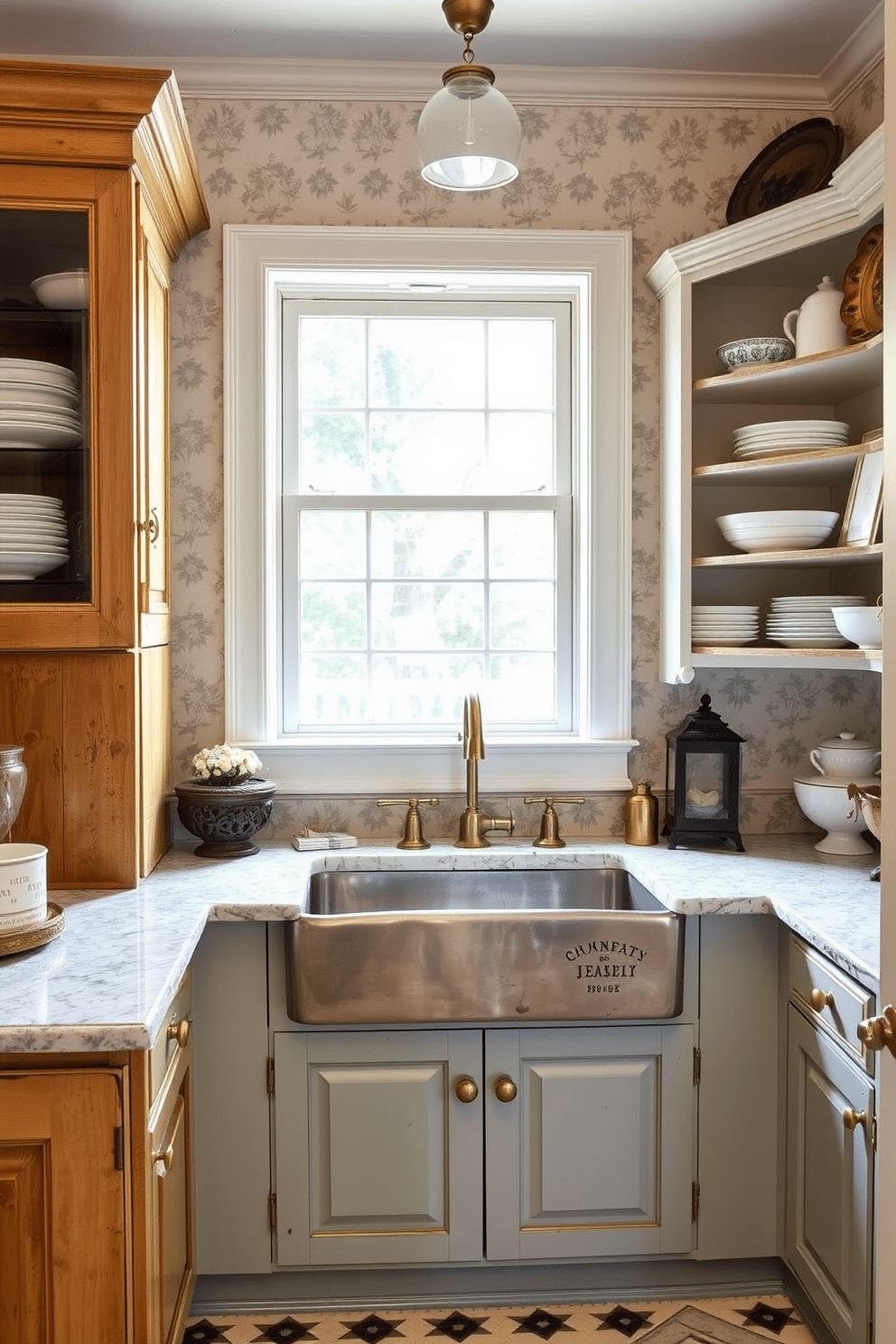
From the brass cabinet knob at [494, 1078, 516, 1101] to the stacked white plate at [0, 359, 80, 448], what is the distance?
4.91 feet

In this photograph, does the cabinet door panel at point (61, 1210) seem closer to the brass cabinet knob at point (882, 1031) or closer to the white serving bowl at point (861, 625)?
the brass cabinet knob at point (882, 1031)

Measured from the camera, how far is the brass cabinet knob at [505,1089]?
217cm

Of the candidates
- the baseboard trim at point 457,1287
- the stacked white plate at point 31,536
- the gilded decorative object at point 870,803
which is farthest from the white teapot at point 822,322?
the baseboard trim at point 457,1287

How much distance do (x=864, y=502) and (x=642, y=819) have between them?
2.97ft

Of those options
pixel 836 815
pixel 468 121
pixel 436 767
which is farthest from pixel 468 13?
pixel 836 815

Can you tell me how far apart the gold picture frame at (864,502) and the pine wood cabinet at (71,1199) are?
1733mm

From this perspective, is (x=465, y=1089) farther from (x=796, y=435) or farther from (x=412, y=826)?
(x=796, y=435)

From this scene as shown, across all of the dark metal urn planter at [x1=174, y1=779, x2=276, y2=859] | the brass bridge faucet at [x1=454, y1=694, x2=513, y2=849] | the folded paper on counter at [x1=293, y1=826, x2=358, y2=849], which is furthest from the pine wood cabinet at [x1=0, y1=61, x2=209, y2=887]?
the brass bridge faucet at [x1=454, y1=694, x2=513, y2=849]

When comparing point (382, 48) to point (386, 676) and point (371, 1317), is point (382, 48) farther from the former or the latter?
point (371, 1317)

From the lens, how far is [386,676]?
2.93m

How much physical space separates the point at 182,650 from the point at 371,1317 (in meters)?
1.54

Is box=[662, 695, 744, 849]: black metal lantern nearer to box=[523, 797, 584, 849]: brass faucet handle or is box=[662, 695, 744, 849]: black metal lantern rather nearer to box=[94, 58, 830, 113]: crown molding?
box=[523, 797, 584, 849]: brass faucet handle

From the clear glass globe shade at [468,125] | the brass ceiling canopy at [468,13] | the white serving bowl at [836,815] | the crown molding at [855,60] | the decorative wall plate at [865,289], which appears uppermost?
the crown molding at [855,60]

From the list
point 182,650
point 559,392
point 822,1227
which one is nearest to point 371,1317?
point 822,1227
